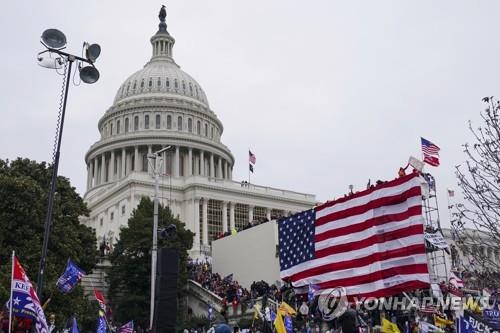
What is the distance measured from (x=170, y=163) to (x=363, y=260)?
81.9m

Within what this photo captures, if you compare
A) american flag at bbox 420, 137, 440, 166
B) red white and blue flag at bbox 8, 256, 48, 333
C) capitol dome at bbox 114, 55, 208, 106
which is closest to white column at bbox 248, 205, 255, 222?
capitol dome at bbox 114, 55, 208, 106

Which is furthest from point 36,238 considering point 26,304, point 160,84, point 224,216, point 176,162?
point 160,84

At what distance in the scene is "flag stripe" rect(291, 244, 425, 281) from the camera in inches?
617

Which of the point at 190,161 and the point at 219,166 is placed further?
the point at 219,166

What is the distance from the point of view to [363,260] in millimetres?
17078

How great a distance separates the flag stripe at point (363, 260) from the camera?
15664 mm

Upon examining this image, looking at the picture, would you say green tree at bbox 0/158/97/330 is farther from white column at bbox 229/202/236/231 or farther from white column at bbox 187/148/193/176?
white column at bbox 187/148/193/176

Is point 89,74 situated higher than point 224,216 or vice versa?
point 224,216

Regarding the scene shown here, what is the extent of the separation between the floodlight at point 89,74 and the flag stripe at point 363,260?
821 cm

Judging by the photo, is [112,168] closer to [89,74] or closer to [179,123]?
[179,123]

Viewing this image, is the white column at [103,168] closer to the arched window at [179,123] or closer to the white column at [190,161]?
the arched window at [179,123]

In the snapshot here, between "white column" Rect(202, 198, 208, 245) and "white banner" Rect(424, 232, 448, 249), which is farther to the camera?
"white column" Rect(202, 198, 208, 245)

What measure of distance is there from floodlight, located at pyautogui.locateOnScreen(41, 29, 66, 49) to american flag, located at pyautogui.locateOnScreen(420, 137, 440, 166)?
22976mm

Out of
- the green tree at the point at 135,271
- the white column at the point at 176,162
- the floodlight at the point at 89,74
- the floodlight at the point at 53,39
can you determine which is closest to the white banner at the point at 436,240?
the floodlight at the point at 89,74
